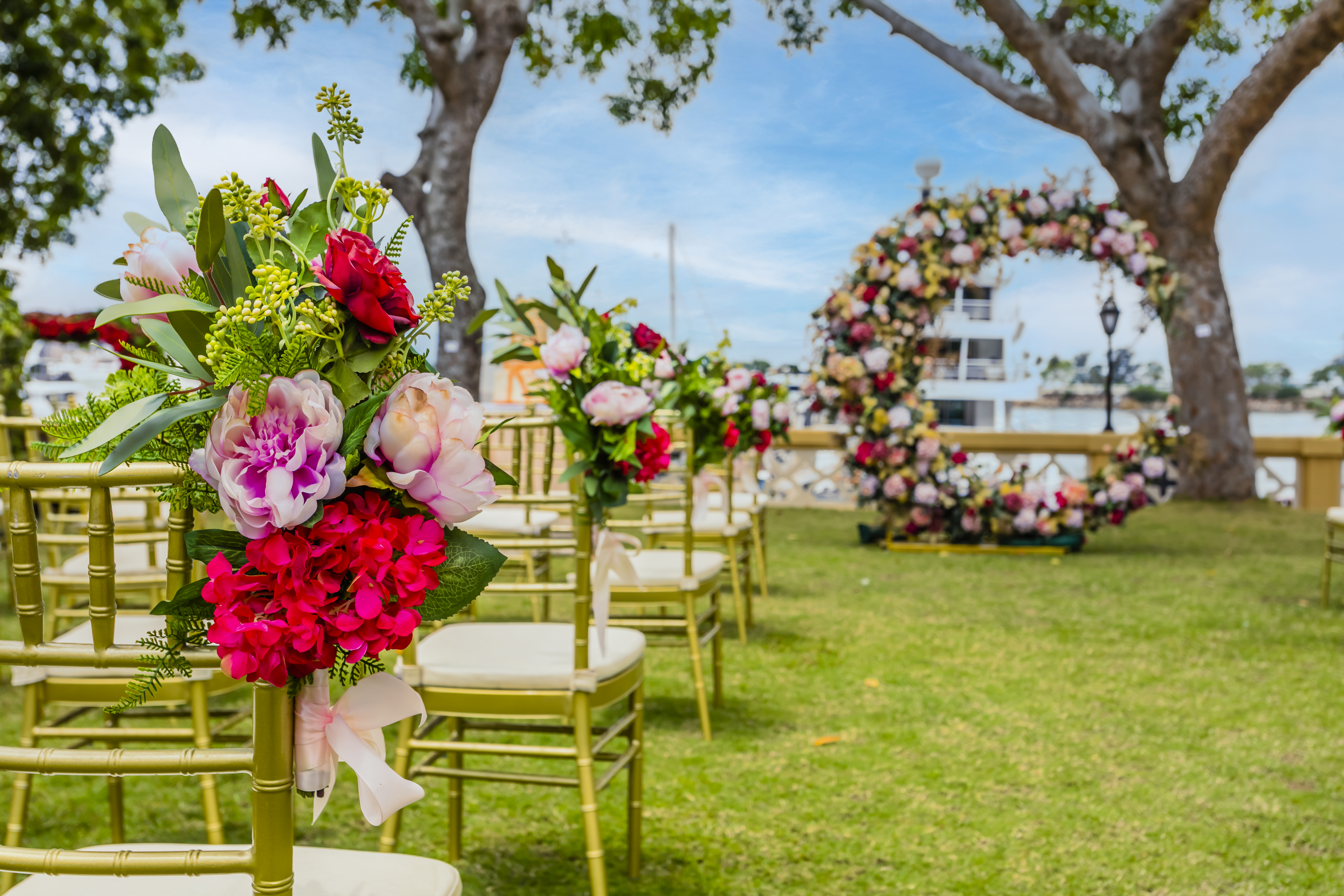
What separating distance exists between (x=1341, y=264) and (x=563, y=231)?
22.3 ft

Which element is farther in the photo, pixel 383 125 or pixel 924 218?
pixel 924 218

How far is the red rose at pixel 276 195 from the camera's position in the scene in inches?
35.5

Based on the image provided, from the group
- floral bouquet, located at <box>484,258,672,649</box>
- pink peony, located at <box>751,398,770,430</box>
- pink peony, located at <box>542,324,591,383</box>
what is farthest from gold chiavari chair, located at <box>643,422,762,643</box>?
pink peony, located at <box>542,324,591,383</box>

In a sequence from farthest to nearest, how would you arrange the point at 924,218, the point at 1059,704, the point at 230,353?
1. the point at 924,218
2. the point at 1059,704
3. the point at 230,353

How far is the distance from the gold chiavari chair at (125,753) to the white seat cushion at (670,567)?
1698mm

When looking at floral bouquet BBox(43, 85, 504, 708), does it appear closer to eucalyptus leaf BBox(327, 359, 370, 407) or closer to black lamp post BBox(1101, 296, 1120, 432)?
eucalyptus leaf BBox(327, 359, 370, 407)

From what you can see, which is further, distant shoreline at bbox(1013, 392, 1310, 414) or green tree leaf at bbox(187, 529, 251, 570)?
distant shoreline at bbox(1013, 392, 1310, 414)

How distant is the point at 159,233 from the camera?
33.5 inches

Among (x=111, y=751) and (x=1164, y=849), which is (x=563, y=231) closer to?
(x=1164, y=849)

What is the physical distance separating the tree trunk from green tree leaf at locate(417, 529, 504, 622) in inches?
339

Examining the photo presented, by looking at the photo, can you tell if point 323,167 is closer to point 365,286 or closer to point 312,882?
point 365,286

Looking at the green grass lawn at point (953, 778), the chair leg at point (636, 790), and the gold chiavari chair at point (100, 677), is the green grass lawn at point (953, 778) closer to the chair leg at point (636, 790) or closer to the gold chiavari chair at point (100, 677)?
the chair leg at point (636, 790)

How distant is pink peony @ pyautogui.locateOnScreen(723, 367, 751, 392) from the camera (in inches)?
148

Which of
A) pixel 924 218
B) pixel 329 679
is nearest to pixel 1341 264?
pixel 924 218
